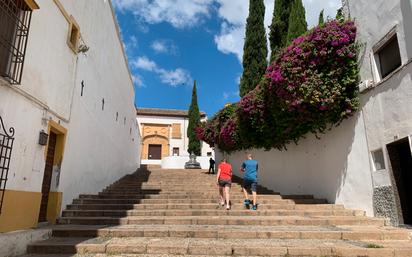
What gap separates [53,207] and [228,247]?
4.08m

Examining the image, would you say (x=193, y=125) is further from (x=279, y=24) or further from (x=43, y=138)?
(x=43, y=138)

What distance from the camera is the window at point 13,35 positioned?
459 centimetres

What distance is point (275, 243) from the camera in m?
4.95

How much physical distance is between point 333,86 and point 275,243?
410 centimetres

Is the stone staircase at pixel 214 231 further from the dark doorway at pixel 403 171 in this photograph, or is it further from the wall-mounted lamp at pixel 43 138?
the wall-mounted lamp at pixel 43 138

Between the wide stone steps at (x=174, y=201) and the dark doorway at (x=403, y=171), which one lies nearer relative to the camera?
the dark doorway at (x=403, y=171)

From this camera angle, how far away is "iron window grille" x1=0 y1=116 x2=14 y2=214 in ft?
14.5

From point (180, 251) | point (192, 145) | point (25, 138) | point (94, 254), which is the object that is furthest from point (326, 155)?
point (192, 145)

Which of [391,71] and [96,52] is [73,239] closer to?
[96,52]

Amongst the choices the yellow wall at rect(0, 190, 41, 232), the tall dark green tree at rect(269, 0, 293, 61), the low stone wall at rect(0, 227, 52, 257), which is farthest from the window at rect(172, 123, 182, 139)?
the low stone wall at rect(0, 227, 52, 257)

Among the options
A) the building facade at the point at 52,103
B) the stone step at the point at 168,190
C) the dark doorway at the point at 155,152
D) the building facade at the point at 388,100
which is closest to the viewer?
the building facade at the point at 52,103

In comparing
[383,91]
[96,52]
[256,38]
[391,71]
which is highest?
[256,38]

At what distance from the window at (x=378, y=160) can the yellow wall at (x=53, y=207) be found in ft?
22.6

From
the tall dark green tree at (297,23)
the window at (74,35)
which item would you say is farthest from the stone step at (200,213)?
the tall dark green tree at (297,23)
